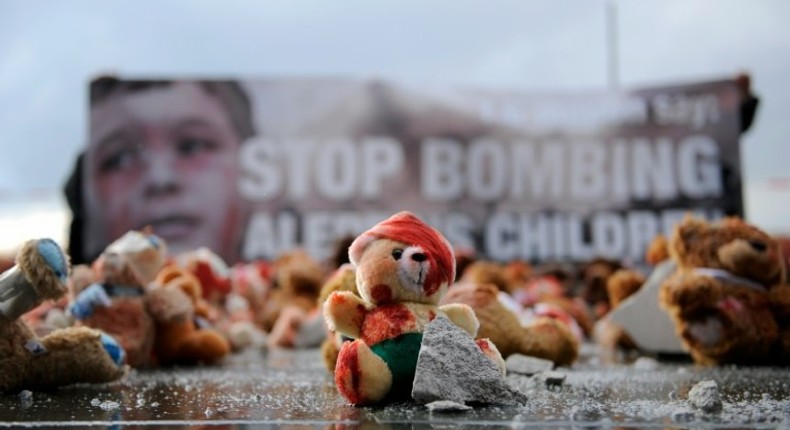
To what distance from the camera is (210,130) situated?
530cm

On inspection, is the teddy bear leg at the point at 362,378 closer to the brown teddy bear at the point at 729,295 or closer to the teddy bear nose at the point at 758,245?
the brown teddy bear at the point at 729,295

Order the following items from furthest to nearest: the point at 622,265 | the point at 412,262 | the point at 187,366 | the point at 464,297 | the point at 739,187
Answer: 1. the point at 739,187
2. the point at 622,265
3. the point at 187,366
4. the point at 464,297
5. the point at 412,262

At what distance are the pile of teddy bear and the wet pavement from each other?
0.09 metres

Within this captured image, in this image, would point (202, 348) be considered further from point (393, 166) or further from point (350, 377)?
point (393, 166)

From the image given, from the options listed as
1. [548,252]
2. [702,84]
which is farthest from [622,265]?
[702,84]

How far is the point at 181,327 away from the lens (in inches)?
99.5

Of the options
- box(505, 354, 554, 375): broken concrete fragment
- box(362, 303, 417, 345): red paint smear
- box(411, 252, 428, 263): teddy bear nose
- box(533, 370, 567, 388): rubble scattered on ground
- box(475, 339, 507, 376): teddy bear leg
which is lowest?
box(505, 354, 554, 375): broken concrete fragment

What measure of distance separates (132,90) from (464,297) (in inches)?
153

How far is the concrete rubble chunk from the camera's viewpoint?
1.30 meters

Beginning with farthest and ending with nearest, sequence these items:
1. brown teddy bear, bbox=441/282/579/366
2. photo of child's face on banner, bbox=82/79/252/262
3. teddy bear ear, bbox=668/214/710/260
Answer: photo of child's face on banner, bbox=82/79/252/262, teddy bear ear, bbox=668/214/710/260, brown teddy bear, bbox=441/282/579/366

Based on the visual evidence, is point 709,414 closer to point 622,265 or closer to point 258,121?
point 622,265

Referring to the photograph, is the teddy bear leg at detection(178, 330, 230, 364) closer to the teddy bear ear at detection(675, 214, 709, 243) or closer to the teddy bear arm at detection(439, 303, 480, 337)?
the teddy bear arm at detection(439, 303, 480, 337)

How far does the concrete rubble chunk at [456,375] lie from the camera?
1302 mm

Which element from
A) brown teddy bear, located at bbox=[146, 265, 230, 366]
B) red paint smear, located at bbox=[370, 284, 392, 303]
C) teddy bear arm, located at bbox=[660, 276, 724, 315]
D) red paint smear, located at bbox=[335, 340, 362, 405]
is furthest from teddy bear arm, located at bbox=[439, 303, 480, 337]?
brown teddy bear, located at bbox=[146, 265, 230, 366]
